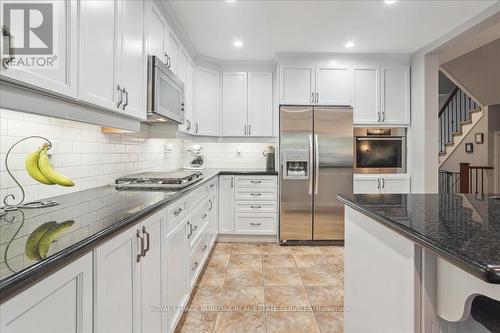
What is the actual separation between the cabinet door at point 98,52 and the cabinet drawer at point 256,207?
2.44m

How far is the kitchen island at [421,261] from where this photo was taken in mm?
705

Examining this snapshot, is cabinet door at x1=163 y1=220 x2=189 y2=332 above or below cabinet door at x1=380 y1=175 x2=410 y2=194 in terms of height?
below

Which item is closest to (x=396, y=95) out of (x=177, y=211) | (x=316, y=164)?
(x=316, y=164)

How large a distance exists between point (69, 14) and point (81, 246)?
1.02 m

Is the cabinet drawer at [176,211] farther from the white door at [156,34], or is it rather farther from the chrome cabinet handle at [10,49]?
the white door at [156,34]

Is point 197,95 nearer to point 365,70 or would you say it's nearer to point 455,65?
point 365,70

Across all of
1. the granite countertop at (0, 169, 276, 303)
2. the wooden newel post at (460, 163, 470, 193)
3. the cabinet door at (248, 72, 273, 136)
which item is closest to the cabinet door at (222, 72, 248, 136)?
the cabinet door at (248, 72, 273, 136)

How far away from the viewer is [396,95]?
12.8 feet

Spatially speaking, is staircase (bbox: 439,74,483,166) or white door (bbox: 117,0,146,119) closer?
white door (bbox: 117,0,146,119)

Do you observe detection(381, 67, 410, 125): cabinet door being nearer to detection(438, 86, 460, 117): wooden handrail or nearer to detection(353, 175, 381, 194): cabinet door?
detection(353, 175, 381, 194): cabinet door

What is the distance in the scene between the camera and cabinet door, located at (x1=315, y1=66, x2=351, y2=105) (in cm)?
387

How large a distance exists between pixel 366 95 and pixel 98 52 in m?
3.40

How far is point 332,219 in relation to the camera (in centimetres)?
374
